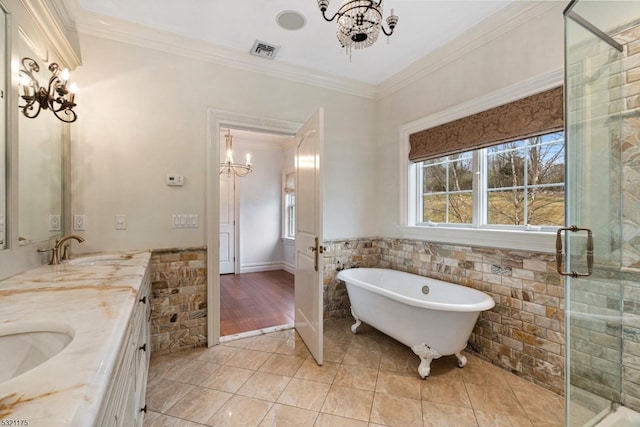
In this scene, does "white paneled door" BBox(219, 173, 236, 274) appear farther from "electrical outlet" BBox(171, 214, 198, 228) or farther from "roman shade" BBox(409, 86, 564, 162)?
"roman shade" BBox(409, 86, 564, 162)

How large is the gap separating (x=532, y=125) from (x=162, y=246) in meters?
2.99

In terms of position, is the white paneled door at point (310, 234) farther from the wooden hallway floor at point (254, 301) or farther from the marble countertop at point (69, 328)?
the marble countertop at point (69, 328)

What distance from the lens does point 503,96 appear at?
2176 mm

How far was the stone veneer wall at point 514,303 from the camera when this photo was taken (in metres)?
1.89

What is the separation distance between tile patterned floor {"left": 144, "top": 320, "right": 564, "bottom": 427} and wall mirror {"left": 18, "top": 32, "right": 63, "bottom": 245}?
1259 mm

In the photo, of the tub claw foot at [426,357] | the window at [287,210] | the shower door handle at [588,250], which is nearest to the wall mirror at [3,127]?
the tub claw foot at [426,357]

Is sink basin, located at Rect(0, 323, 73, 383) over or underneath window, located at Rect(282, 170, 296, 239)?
underneath

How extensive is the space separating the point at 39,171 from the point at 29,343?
1467mm

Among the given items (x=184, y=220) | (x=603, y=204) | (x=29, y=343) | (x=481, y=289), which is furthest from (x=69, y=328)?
(x=481, y=289)

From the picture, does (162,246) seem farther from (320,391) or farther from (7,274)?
(320,391)

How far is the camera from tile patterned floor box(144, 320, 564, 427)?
168 centimetres

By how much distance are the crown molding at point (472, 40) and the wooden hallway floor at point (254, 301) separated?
290 centimetres

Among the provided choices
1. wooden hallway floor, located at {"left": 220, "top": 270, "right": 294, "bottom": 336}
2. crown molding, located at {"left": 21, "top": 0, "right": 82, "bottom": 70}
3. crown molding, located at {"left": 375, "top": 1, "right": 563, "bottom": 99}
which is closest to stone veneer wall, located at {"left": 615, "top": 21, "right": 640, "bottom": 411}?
crown molding, located at {"left": 375, "top": 1, "right": 563, "bottom": 99}

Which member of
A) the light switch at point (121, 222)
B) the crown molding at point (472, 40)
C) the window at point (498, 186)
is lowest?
the light switch at point (121, 222)
